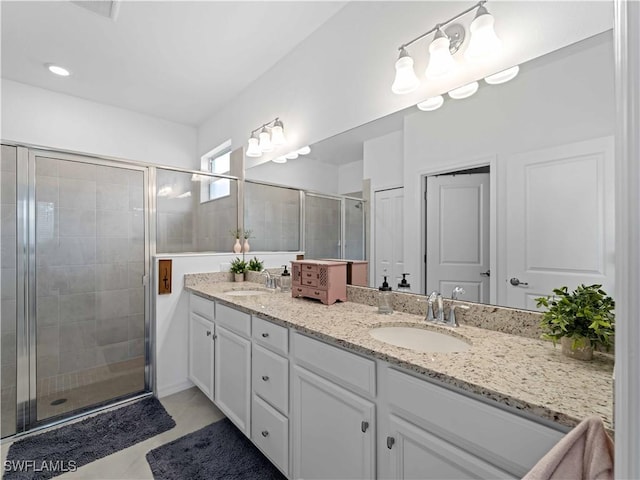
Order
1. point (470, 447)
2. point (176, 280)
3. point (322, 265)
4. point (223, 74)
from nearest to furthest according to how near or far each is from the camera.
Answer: point (470, 447) < point (322, 265) < point (176, 280) < point (223, 74)

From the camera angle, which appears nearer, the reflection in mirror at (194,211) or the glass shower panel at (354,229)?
the glass shower panel at (354,229)

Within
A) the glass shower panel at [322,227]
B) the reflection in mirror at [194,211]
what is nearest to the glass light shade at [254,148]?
the reflection in mirror at [194,211]

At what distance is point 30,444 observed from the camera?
5.84 feet

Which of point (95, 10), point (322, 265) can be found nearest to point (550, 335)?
point (322, 265)

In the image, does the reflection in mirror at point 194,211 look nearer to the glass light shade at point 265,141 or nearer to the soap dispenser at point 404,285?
the glass light shade at point 265,141

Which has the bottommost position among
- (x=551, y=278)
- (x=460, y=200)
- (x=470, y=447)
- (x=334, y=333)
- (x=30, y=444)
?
(x=30, y=444)

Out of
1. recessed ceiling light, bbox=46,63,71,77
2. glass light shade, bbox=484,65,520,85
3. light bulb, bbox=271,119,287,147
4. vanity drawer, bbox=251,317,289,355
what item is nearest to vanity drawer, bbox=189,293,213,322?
vanity drawer, bbox=251,317,289,355

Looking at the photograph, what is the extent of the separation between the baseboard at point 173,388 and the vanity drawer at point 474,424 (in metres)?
2.05

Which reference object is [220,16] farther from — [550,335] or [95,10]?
[550,335]

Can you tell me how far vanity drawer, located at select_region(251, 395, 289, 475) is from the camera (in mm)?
1391

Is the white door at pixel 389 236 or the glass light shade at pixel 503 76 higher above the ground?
the glass light shade at pixel 503 76

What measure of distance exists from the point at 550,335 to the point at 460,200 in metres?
0.63

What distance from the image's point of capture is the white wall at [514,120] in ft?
3.37

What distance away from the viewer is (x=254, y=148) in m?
2.68
